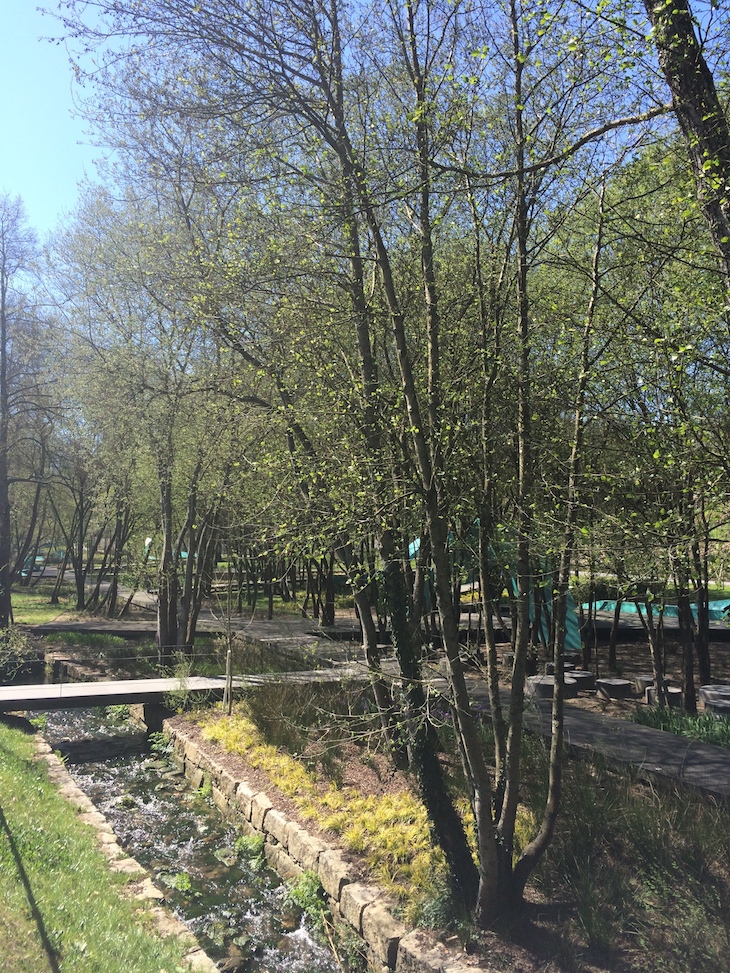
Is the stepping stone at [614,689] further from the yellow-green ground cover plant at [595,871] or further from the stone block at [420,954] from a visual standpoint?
the stone block at [420,954]

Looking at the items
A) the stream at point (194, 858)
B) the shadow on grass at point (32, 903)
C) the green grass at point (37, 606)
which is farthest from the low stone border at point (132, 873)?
the green grass at point (37, 606)

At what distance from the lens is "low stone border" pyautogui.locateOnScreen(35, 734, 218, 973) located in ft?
18.1

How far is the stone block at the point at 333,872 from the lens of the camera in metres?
6.54

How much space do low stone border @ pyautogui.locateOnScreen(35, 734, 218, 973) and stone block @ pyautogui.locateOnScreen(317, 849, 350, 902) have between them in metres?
1.21

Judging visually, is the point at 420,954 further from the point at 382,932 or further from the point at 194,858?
the point at 194,858

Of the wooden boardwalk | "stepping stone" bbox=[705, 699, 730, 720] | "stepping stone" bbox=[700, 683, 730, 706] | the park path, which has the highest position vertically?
"stepping stone" bbox=[700, 683, 730, 706]

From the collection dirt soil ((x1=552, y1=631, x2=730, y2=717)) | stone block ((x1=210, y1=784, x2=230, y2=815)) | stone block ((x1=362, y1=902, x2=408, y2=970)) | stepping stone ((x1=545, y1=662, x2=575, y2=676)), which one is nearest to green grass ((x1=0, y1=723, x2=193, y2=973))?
stone block ((x1=362, y1=902, x2=408, y2=970))

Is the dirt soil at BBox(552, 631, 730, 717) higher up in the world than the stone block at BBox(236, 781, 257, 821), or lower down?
higher up

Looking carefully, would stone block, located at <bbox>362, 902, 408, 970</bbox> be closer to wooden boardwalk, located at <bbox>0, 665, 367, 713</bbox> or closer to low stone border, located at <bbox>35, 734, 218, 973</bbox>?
low stone border, located at <bbox>35, 734, 218, 973</bbox>

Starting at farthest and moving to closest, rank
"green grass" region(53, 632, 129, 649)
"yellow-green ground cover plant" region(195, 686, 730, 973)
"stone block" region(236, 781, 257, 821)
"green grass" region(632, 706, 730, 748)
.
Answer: "green grass" region(53, 632, 129, 649) < "stone block" region(236, 781, 257, 821) < "green grass" region(632, 706, 730, 748) < "yellow-green ground cover plant" region(195, 686, 730, 973)

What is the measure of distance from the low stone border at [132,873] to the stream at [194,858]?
0.52m

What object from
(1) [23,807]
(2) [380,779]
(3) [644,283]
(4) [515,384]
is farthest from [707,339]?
(1) [23,807]

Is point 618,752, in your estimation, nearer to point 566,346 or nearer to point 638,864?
point 638,864

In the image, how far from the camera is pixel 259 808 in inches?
336
